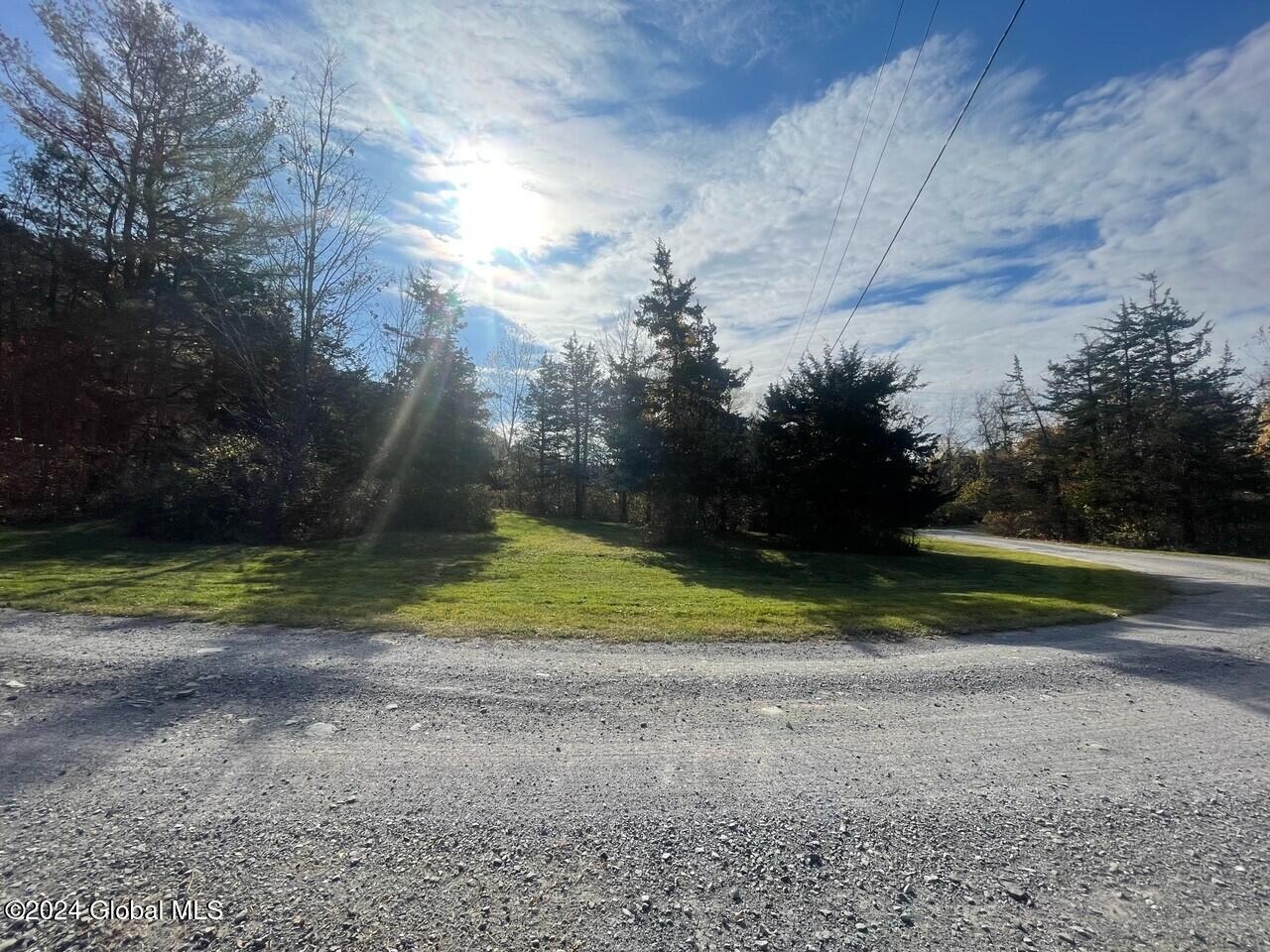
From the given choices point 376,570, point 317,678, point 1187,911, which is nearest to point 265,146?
point 376,570

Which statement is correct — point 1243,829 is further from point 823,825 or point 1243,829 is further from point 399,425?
point 399,425

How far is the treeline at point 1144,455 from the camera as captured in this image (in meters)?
25.0

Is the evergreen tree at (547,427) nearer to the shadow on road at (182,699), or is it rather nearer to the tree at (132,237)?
the tree at (132,237)

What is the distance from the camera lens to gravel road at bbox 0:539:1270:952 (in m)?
2.00

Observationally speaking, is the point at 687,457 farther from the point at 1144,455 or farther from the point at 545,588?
the point at 1144,455

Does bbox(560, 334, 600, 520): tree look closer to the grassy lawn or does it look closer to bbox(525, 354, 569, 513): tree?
bbox(525, 354, 569, 513): tree

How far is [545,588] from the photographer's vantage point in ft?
28.7

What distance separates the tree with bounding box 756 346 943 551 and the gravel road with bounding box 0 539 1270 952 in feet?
41.1

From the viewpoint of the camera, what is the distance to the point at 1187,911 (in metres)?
2.07

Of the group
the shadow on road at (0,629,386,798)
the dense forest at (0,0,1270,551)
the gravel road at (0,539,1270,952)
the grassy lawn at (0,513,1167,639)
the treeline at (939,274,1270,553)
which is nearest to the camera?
the gravel road at (0,539,1270,952)

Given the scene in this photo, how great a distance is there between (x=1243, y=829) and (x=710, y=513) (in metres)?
16.1

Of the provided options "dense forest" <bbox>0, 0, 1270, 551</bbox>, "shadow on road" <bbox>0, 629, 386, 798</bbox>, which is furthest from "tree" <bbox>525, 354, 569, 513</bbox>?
"shadow on road" <bbox>0, 629, 386, 798</bbox>

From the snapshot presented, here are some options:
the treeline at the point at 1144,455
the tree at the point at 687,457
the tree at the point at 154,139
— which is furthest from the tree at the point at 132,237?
the treeline at the point at 1144,455

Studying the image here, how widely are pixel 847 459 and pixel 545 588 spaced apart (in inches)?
463
